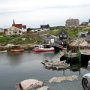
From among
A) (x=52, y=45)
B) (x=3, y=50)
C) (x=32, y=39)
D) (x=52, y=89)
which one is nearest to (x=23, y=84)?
(x=52, y=89)

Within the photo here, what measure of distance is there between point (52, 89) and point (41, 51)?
57966 mm

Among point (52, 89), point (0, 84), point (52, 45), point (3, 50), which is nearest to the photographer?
point (52, 89)

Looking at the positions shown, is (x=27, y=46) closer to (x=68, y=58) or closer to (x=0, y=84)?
(x=68, y=58)

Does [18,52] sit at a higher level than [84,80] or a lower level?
lower

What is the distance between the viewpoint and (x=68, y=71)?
42312 mm

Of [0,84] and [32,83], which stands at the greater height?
[32,83]

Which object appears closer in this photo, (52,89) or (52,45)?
(52,89)

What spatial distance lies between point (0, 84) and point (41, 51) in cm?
4654

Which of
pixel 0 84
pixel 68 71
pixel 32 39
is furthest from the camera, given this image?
pixel 32 39

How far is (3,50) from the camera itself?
92.1m

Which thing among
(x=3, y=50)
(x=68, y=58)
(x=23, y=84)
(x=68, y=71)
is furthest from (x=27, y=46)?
(x=23, y=84)

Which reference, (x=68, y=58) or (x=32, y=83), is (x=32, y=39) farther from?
(x=32, y=83)

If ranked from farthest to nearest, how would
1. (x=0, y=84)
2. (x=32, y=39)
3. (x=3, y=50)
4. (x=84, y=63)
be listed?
1. (x=32, y=39)
2. (x=3, y=50)
3. (x=84, y=63)
4. (x=0, y=84)

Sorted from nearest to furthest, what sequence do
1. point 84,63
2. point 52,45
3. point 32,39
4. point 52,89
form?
point 52,89 → point 84,63 → point 52,45 → point 32,39
